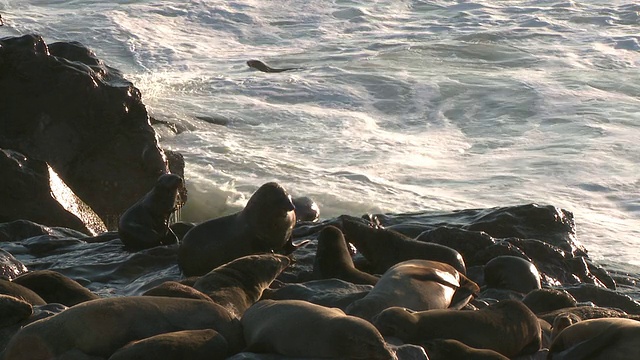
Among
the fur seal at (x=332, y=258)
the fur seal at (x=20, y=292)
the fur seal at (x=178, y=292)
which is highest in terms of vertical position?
the fur seal at (x=178, y=292)

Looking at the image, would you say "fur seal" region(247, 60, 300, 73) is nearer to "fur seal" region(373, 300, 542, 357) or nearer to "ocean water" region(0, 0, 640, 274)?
"ocean water" region(0, 0, 640, 274)

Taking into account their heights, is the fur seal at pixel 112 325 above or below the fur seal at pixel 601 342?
above

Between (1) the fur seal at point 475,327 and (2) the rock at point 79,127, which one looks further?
(2) the rock at point 79,127

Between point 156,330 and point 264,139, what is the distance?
13615 millimetres

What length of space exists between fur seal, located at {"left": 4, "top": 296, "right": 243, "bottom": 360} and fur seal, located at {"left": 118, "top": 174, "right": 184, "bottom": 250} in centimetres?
411

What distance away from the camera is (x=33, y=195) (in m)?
10.9

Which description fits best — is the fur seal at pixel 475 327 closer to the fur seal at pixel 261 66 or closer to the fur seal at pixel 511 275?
the fur seal at pixel 511 275

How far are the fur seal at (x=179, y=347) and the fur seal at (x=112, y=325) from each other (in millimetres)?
163

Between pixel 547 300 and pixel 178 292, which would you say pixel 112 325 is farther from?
pixel 547 300

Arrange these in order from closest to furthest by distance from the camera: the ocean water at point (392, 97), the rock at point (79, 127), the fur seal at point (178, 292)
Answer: the fur seal at point (178, 292), the rock at point (79, 127), the ocean water at point (392, 97)

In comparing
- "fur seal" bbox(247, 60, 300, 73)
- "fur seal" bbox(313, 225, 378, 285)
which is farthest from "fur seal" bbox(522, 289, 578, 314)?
"fur seal" bbox(247, 60, 300, 73)

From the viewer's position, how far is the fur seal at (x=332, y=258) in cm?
740

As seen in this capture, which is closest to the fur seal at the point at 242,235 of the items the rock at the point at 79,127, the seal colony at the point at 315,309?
the seal colony at the point at 315,309

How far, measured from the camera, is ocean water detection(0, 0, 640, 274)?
15477 millimetres
